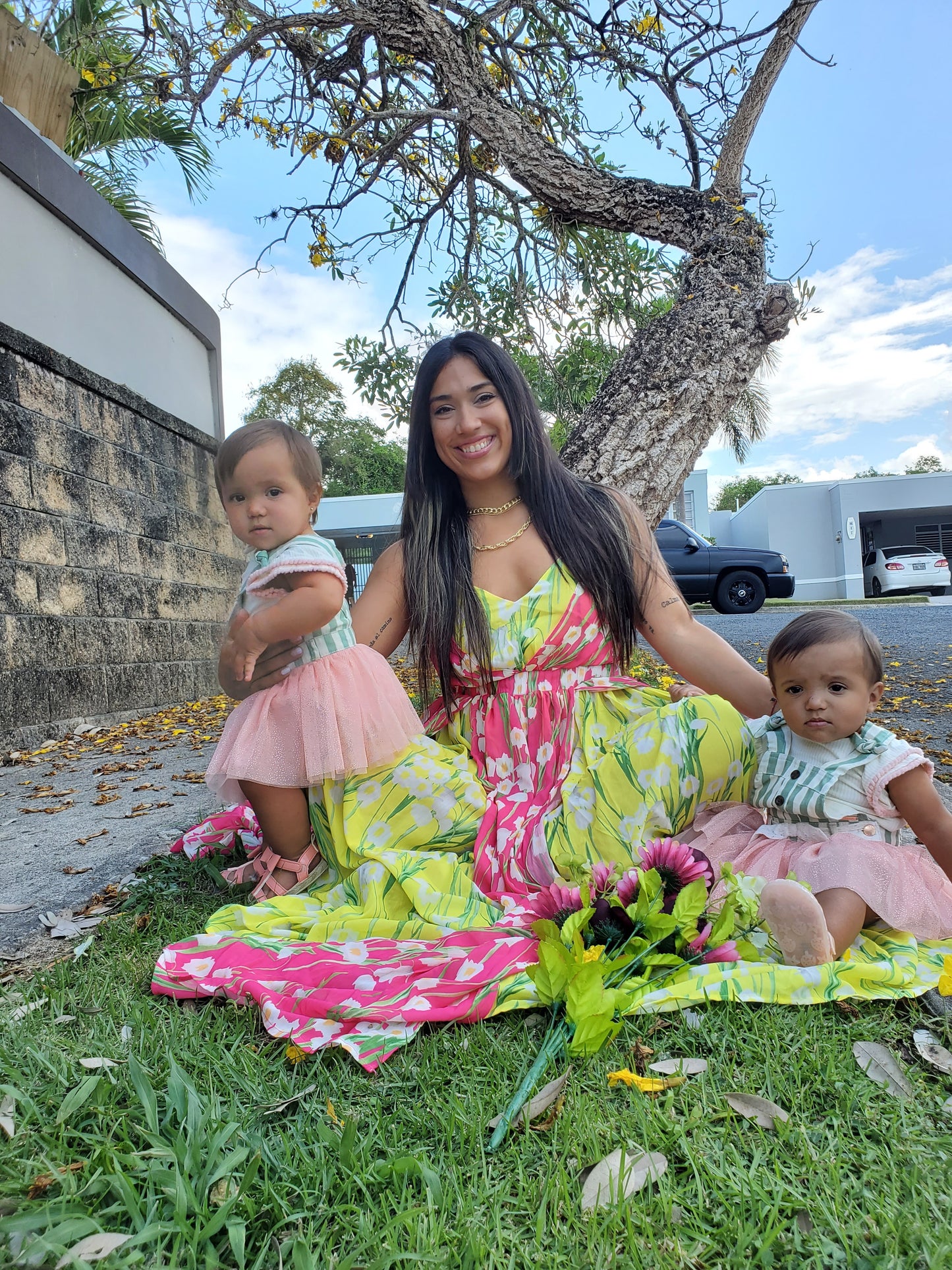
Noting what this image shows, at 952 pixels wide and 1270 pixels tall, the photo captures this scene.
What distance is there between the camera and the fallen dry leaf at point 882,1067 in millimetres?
1214

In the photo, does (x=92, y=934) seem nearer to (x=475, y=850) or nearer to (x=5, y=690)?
(x=475, y=850)

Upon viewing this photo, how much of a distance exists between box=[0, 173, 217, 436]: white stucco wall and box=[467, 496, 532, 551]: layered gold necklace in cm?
399

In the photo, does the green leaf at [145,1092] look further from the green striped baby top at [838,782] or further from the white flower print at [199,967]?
the green striped baby top at [838,782]

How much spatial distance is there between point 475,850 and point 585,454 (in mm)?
2135

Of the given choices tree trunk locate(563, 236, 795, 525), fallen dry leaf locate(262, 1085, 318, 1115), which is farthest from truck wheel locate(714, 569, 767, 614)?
fallen dry leaf locate(262, 1085, 318, 1115)

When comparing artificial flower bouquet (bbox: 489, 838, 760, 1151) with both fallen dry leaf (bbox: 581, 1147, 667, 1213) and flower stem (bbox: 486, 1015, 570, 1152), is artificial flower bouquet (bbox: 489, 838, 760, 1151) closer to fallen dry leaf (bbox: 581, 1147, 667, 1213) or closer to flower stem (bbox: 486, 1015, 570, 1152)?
flower stem (bbox: 486, 1015, 570, 1152)

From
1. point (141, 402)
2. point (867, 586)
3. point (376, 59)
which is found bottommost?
point (867, 586)

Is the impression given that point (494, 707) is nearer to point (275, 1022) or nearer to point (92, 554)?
point (275, 1022)

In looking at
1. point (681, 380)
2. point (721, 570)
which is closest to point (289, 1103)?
point (681, 380)

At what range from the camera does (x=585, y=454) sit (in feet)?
11.9

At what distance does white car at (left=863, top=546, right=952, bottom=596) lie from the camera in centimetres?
2017

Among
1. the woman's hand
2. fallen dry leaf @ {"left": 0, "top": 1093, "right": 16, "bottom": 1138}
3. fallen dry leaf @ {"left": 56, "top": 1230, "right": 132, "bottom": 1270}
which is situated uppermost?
the woman's hand

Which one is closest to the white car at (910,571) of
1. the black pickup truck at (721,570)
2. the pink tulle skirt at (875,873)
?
the black pickup truck at (721,570)

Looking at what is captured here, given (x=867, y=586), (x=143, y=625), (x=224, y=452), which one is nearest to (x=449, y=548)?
(x=224, y=452)
